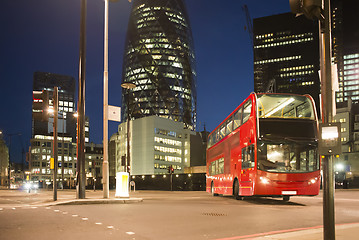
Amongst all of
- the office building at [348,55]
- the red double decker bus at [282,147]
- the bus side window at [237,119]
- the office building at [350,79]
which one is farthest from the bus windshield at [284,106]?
the office building at [350,79]

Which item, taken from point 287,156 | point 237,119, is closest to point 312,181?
point 287,156

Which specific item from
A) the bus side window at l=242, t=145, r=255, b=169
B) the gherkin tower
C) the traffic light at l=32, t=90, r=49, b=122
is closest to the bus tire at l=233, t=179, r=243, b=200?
the bus side window at l=242, t=145, r=255, b=169

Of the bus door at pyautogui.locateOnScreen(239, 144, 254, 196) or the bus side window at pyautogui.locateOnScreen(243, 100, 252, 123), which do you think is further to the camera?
the bus side window at pyautogui.locateOnScreen(243, 100, 252, 123)

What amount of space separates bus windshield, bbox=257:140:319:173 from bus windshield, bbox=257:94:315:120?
1.17 m

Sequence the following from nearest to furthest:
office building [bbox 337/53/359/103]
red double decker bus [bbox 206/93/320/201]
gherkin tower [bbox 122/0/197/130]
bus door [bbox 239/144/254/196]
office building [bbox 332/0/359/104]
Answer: red double decker bus [bbox 206/93/320/201] < bus door [bbox 239/144/254/196] < office building [bbox 337/53/359/103] < office building [bbox 332/0/359/104] < gherkin tower [bbox 122/0/197/130]

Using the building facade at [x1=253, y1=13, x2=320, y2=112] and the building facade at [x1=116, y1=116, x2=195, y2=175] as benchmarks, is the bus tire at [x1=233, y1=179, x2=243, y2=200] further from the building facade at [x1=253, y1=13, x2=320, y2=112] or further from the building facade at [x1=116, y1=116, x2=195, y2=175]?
the building facade at [x1=253, y1=13, x2=320, y2=112]

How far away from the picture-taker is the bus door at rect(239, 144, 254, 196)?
1661 cm

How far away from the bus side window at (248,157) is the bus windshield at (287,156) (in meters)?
0.35

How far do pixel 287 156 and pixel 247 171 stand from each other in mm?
1928

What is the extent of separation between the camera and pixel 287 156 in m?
16.3

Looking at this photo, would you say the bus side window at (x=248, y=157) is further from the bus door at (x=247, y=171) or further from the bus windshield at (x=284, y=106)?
the bus windshield at (x=284, y=106)

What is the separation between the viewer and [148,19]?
615 feet

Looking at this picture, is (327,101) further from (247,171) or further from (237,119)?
(237,119)

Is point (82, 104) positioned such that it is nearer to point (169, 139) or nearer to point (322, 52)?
point (322, 52)
